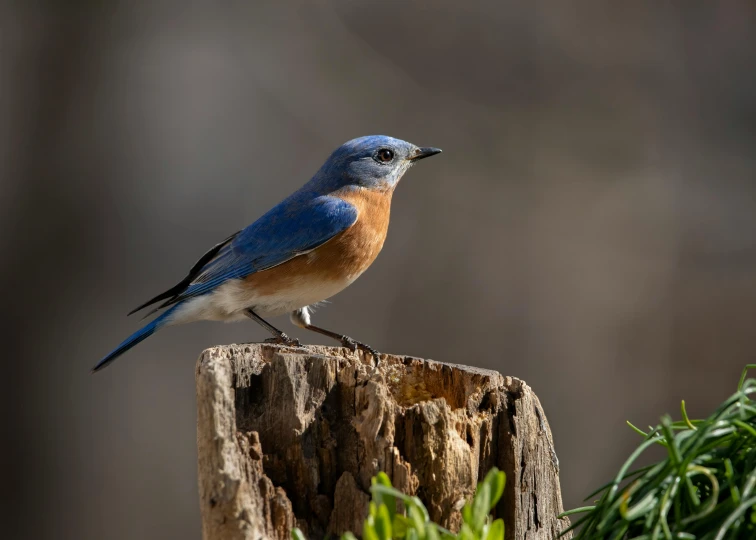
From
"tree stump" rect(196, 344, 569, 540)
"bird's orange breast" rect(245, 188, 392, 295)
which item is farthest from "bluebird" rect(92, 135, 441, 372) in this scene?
"tree stump" rect(196, 344, 569, 540)

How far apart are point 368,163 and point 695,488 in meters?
2.94

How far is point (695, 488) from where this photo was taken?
145 centimetres

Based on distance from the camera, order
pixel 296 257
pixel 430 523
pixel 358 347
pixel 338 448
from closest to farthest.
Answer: pixel 430 523 → pixel 338 448 → pixel 358 347 → pixel 296 257

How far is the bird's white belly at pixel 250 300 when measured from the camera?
12.3 feet

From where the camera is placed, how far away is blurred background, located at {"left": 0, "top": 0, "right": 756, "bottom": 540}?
252 inches

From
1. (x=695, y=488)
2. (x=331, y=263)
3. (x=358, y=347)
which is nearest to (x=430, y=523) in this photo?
(x=695, y=488)

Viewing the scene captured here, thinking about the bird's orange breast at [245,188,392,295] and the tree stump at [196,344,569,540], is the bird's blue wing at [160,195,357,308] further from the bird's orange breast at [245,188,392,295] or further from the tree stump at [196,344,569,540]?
the tree stump at [196,344,569,540]

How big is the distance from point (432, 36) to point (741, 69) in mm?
2664

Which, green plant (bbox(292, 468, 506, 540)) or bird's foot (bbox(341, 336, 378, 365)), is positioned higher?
bird's foot (bbox(341, 336, 378, 365))

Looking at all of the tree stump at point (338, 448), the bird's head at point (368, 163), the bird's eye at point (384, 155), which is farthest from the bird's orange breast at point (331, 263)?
the tree stump at point (338, 448)

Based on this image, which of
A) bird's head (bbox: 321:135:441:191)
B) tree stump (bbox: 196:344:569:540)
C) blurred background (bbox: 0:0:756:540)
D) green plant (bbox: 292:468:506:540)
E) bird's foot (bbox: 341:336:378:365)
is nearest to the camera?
green plant (bbox: 292:468:506:540)

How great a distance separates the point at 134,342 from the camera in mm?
3877

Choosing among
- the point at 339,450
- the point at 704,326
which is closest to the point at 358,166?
the point at 339,450

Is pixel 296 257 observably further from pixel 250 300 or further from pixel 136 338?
pixel 136 338
